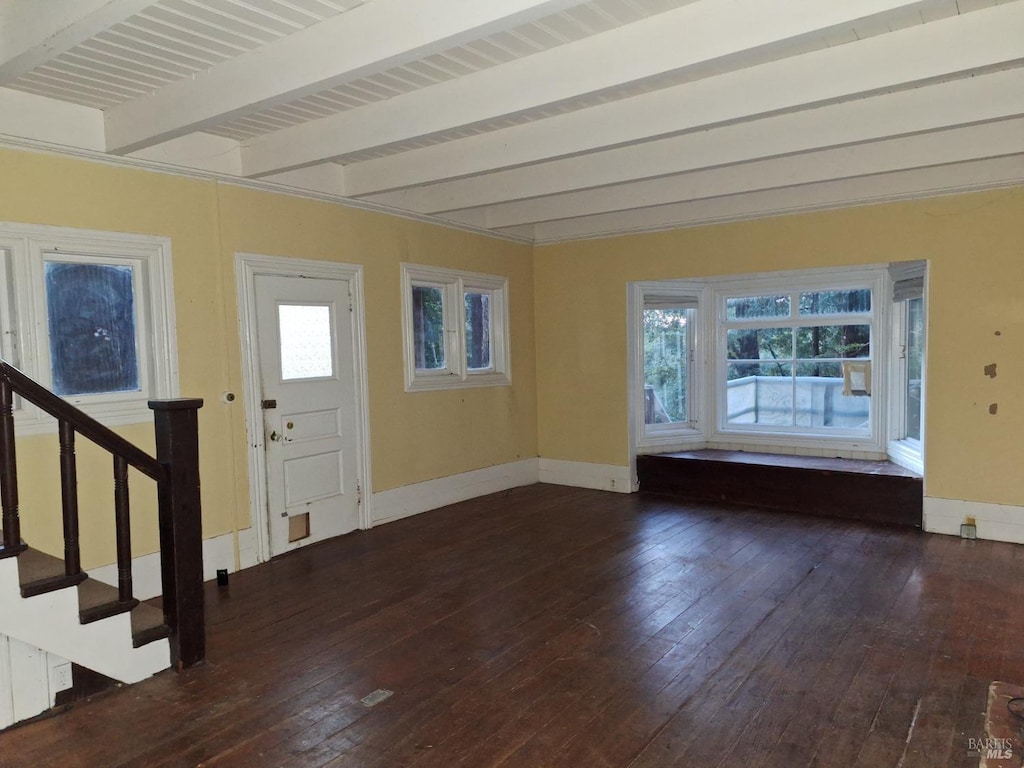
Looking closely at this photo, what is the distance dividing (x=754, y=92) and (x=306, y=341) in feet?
10.6

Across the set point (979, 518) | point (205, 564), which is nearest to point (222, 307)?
point (205, 564)

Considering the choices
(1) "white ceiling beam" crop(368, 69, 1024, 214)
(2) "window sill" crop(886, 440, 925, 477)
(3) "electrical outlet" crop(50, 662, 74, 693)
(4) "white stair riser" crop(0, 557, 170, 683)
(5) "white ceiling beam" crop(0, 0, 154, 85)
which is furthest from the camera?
(2) "window sill" crop(886, 440, 925, 477)

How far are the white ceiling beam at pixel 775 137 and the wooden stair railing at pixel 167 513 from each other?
2.84 m

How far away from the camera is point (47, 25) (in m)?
2.59

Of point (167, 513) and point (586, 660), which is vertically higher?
point (167, 513)

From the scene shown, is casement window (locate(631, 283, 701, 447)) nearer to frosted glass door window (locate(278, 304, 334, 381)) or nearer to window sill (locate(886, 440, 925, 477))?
window sill (locate(886, 440, 925, 477))

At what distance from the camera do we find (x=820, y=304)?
6066 millimetres

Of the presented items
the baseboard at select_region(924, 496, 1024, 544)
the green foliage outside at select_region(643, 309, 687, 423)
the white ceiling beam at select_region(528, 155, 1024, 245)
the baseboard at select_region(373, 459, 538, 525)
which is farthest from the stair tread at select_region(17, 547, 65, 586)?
the baseboard at select_region(924, 496, 1024, 544)

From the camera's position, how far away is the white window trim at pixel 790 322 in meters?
5.78

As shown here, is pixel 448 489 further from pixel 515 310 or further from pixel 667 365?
pixel 667 365

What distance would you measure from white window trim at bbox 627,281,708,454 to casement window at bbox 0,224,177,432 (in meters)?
3.99

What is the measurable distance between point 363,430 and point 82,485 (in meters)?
→ 1.95

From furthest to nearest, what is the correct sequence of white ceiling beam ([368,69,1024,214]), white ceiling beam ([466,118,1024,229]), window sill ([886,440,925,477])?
window sill ([886,440,925,477]), white ceiling beam ([466,118,1024,229]), white ceiling beam ([368,69,1024,214])

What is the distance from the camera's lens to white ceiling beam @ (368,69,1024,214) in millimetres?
3388
